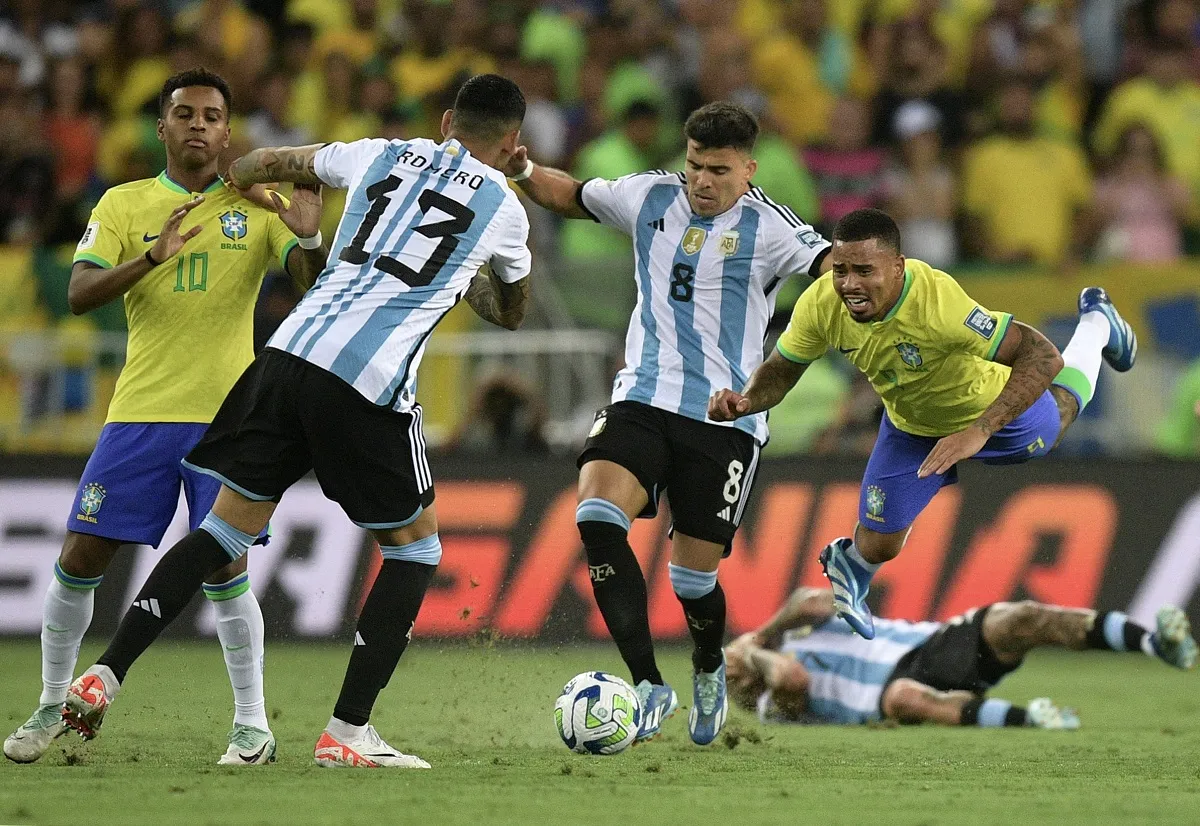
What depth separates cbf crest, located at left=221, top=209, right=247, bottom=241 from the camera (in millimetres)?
6949

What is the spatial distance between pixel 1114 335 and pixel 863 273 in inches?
99.5

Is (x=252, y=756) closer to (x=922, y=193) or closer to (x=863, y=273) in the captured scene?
(x=863, y=273)

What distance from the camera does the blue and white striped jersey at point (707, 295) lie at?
298 inches

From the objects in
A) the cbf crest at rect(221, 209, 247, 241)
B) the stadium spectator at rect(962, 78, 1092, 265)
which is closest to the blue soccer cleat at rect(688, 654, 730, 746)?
the cbf crest at rect(221, 209, 247, 241)

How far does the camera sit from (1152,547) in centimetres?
1214

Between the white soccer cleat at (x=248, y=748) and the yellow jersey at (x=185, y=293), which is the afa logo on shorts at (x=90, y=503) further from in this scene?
the white soccer cleat at (x=248, y=748)

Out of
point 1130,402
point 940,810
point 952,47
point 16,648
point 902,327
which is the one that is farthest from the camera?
point 952,47

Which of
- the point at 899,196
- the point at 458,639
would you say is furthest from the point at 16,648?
the point at 899,196

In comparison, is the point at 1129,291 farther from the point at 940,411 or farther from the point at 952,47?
the point at 940,411

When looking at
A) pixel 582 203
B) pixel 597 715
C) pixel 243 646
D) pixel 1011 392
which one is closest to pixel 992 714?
pixel 1011 392

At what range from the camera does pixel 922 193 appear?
14016 millimetres

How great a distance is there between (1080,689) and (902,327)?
13.5 feet

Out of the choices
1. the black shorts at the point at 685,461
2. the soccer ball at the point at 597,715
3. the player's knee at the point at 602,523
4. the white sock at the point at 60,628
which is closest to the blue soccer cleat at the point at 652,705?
the soccer ball at the point at 597,715

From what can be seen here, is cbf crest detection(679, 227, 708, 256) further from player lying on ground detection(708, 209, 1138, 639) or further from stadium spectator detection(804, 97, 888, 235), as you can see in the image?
stadium spectator detection(804, 97, 888, 235)
